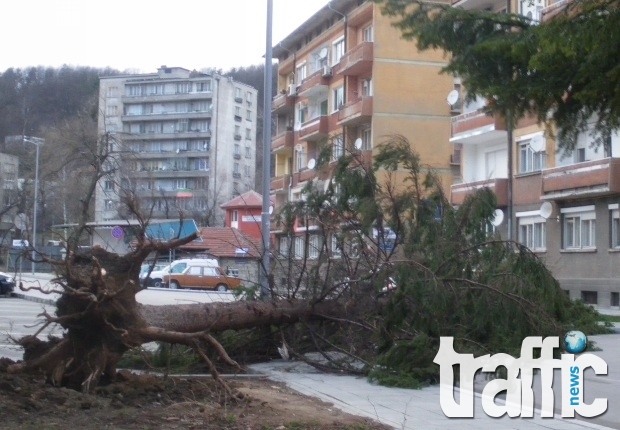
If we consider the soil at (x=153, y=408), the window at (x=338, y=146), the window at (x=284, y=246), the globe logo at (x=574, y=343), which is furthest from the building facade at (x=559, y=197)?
the soil at (x=153, y=408)

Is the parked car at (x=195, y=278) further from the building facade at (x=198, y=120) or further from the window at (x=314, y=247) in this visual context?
the window at (x=314, y=247)

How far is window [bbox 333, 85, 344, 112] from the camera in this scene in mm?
49519

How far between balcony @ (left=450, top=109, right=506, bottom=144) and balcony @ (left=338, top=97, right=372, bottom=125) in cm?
730

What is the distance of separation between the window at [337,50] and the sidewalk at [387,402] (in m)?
37.4

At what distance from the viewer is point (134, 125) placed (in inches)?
3369

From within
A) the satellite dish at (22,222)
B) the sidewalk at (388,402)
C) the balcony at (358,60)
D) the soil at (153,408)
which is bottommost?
the sidewalk at (388,402)

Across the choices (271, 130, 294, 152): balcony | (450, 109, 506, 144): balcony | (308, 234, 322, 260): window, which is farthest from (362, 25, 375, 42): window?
(308, 234, 322, 260): window

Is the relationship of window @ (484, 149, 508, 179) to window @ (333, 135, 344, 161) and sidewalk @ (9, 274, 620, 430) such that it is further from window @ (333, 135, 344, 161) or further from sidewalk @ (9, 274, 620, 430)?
sidewalk @ (9, 274, 620, 430)

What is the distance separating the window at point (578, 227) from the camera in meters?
32.2

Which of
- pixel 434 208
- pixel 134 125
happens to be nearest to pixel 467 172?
pixel 434 208

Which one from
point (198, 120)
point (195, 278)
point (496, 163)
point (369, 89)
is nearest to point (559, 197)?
point (496, 163)

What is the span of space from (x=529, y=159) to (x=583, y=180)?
13.7ft

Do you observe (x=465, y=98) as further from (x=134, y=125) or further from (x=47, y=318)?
(x=134, y=125)

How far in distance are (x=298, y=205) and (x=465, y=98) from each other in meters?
6.91
